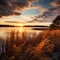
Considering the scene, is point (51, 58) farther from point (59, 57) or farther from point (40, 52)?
point (40, 52)

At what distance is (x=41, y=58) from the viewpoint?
3.37 metres

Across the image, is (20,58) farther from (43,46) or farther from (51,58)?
(51,58)

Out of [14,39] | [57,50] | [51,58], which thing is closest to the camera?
[51,58]

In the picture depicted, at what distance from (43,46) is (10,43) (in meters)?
0.78

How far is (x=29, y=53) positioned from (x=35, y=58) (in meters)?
0.15

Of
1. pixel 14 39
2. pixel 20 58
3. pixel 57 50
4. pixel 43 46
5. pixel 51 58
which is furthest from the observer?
pixel 57 50

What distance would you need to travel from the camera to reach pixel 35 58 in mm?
3336

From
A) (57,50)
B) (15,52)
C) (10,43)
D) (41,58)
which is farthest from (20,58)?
(57,50)

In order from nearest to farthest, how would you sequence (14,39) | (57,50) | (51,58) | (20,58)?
(20,58)
(51,58)
(14,39)
(57,50)

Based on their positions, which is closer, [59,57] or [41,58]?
[41,58]

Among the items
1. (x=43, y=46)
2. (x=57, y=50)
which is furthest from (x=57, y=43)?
(x=43, y=46)

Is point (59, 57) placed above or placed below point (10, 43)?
below

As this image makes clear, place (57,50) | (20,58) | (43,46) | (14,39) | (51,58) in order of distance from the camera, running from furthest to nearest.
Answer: (57,50) → (14,39) → (51,58) → (43,46) → (20,58)

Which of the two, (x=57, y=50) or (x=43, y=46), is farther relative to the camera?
(x=57, y=50)
